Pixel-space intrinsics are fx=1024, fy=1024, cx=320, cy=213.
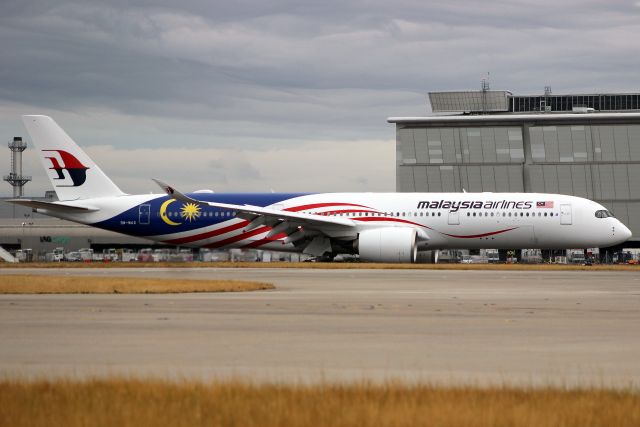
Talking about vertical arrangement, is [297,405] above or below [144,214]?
below

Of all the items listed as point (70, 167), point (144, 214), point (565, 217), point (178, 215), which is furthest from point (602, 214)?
point (70, 167)

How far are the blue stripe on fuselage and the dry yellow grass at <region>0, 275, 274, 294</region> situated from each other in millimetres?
23020

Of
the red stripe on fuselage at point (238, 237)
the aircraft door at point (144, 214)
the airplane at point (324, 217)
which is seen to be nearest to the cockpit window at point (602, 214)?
the airplane at point (324, 217)

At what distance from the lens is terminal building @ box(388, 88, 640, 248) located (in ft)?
270

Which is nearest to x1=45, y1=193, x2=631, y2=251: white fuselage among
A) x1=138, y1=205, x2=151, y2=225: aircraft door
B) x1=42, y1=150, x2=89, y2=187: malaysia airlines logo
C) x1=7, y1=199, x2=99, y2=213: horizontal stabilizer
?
x1=138, y1=205, x2=151, y2=225: aircraft door

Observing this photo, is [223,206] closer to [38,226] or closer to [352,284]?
[352,284]

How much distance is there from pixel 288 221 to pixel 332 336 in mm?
34295

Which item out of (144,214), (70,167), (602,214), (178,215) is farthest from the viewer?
(70,167)

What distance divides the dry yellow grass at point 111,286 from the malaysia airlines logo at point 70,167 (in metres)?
25.3

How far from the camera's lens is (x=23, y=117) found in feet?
179

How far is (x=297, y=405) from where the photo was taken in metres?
8.64

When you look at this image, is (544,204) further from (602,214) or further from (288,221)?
(288,221)

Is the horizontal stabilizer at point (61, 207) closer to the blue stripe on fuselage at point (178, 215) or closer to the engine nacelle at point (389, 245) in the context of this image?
the blue stripe on fuselage at point (178, 215)

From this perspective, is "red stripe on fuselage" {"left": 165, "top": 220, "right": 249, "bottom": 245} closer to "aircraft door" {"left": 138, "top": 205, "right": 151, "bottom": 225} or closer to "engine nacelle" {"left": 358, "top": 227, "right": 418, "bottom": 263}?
"aircraft door" {"left": 138, "top": 205, "right": 151, "bottom": 225}
